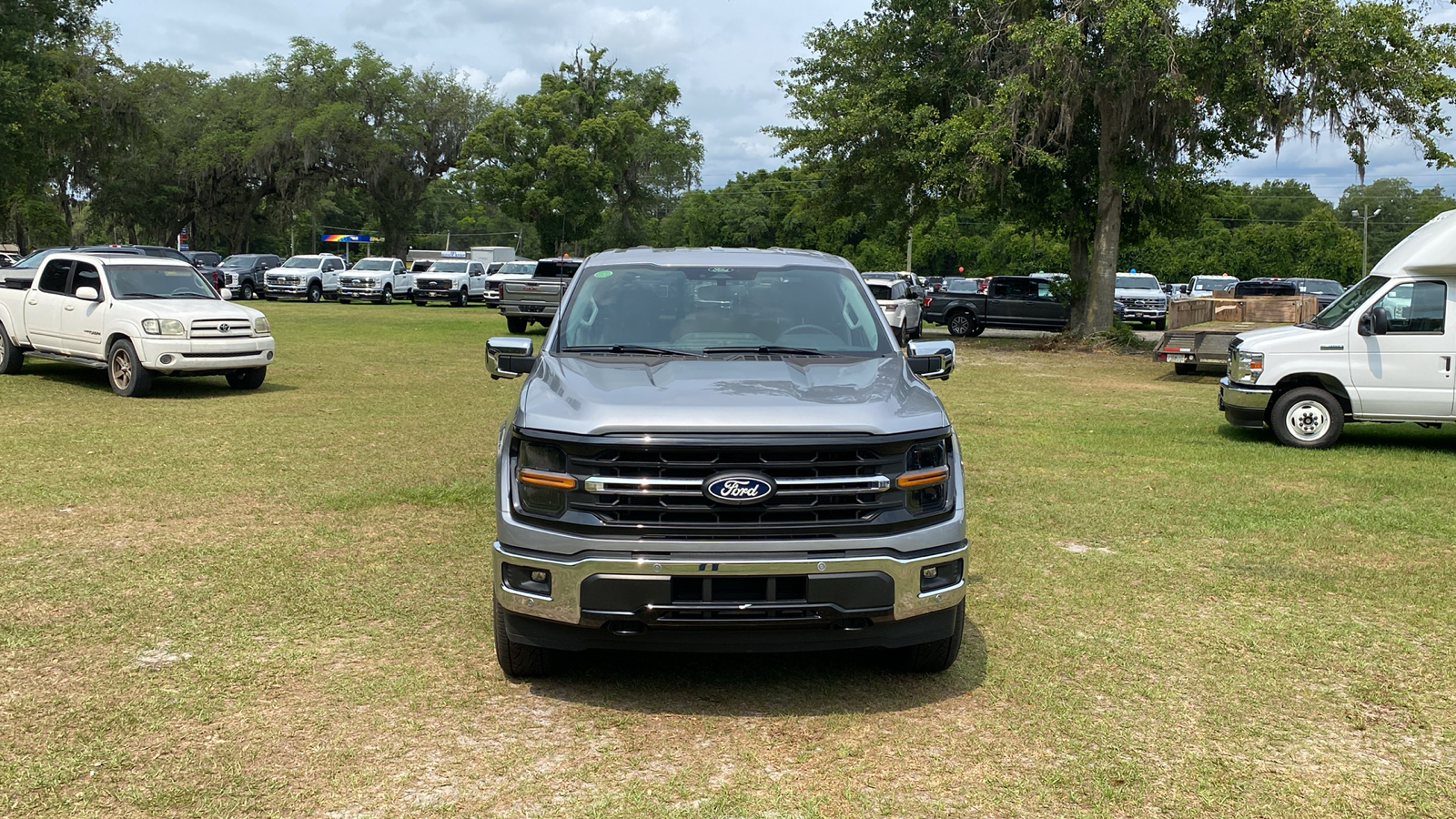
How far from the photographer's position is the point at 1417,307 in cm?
1171

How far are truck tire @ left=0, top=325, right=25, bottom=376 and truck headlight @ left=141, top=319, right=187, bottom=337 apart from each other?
323 centimetres

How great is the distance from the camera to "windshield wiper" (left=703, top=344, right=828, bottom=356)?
5.79 meters

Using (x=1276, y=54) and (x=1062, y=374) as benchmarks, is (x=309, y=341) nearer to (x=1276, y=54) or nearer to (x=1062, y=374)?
(x=1062, y=374)

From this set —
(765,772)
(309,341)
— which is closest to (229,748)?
(765,772)

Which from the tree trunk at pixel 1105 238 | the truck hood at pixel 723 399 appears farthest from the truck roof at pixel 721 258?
the tree trunk at pixel 1105 238

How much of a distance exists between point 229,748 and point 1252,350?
10679 mm

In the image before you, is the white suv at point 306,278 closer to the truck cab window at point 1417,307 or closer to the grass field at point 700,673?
the grass field at point 700,673

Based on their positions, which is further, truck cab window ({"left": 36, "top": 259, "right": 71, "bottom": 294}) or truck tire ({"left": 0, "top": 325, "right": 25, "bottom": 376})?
truck tire ({"left": 0, "top": 325, "right": 25, "bottom": 376})

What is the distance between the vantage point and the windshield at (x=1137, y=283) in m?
41.1

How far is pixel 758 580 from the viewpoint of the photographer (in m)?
4.50

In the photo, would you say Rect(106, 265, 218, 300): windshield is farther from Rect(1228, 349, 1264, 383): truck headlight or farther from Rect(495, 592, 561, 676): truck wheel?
Rect(1228, 349, 1264, 383): truck headlight

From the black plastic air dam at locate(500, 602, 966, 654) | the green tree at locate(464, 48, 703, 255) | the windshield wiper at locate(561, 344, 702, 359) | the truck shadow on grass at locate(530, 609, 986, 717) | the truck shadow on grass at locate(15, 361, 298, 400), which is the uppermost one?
the green tree at locate(464, 48, 703, 255)

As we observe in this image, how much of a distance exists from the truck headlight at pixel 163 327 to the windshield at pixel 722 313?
388 inches

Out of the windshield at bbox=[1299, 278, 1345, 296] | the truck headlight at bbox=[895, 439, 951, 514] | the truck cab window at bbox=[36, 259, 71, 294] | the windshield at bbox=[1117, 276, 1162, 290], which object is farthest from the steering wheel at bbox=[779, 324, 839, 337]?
the windshield at bbox=[1299, 278, 1345, 296]
